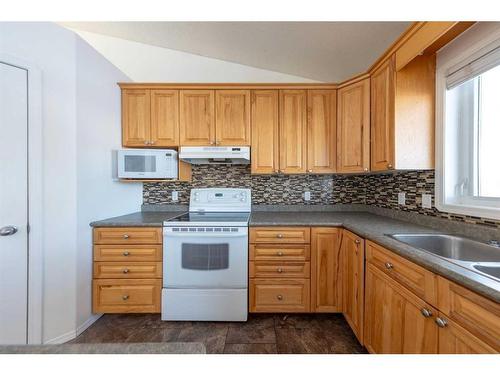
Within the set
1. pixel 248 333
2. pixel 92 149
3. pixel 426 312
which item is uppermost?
pixel 92 149

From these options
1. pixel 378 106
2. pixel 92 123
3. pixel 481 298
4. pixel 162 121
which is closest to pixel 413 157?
pixel 378 106

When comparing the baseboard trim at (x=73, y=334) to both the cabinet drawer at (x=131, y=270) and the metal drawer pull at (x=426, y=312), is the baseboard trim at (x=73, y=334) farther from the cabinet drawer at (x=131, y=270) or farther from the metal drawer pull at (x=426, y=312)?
the metal drawer pull at (x=426, y=312)

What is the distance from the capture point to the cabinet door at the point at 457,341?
742 millimetres

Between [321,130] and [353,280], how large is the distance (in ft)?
4.74

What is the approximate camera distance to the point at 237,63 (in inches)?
103

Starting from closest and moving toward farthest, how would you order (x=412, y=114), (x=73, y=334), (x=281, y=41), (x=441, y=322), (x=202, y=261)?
(x=441, y=322) < (x=412, y=114) < (x=73, y=334) < (x=202, y=261) < (x=281, y=41)

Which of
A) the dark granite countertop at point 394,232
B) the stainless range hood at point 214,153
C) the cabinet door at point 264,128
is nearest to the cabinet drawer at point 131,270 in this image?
the dark granite countertop at point 394,232

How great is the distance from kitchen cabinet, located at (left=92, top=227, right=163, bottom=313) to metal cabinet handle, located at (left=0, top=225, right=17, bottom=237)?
20.8 inches

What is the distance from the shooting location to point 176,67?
8.72 feet

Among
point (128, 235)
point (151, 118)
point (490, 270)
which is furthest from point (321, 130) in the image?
point (128, 235)

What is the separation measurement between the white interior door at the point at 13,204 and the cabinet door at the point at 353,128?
2.57 metres

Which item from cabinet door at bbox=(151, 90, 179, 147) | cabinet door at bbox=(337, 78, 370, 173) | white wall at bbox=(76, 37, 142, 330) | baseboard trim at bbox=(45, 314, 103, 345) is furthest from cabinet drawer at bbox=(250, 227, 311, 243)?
baseboard trim at bbox=(45, 314, 103, 345)

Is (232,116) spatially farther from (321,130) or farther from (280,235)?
(280,235)
